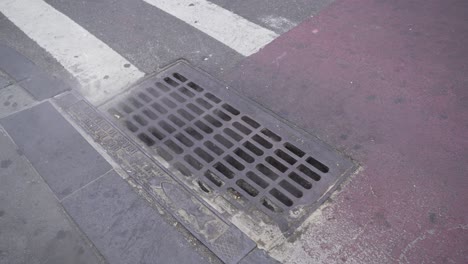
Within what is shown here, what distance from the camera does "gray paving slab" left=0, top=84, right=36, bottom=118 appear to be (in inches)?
121

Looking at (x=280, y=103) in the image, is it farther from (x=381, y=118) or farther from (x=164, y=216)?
(x=164, y=216)

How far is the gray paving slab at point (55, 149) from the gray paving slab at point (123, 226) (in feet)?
0.36

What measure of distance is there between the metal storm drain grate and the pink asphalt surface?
0.15 meters

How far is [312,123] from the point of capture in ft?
9.42

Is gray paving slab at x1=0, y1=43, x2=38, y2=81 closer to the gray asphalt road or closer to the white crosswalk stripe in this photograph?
the gray asphalt road

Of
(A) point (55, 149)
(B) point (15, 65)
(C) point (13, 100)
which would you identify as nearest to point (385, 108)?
(A) point (55, 149)

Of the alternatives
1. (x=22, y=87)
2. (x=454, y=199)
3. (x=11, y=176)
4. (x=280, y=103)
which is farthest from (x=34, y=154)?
(x=454, y=199)

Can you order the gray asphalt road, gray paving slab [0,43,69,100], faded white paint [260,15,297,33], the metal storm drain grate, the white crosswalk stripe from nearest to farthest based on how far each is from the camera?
the metal storm drain grate < gray paving slab [0,43,69,100] < the white crosswalk stripe < the gray asphalt road < faded white paint [260,15,297,33]

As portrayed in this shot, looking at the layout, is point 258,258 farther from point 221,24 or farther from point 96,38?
point 96,38

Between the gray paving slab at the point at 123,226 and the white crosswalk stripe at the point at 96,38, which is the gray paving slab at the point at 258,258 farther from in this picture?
the white crosswalk stripe at the point at 96,38

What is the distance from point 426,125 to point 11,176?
2.97 metres

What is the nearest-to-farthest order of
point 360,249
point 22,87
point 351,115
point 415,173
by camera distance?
point 360,249, point 415,173, point 351,115, point 22,87

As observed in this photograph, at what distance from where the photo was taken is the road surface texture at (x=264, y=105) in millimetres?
2209

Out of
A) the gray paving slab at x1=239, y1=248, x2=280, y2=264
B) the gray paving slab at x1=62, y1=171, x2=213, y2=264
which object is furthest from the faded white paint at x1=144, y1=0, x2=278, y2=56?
the gray paving slab at x1=239, y1=248, x2=280, y2=264
